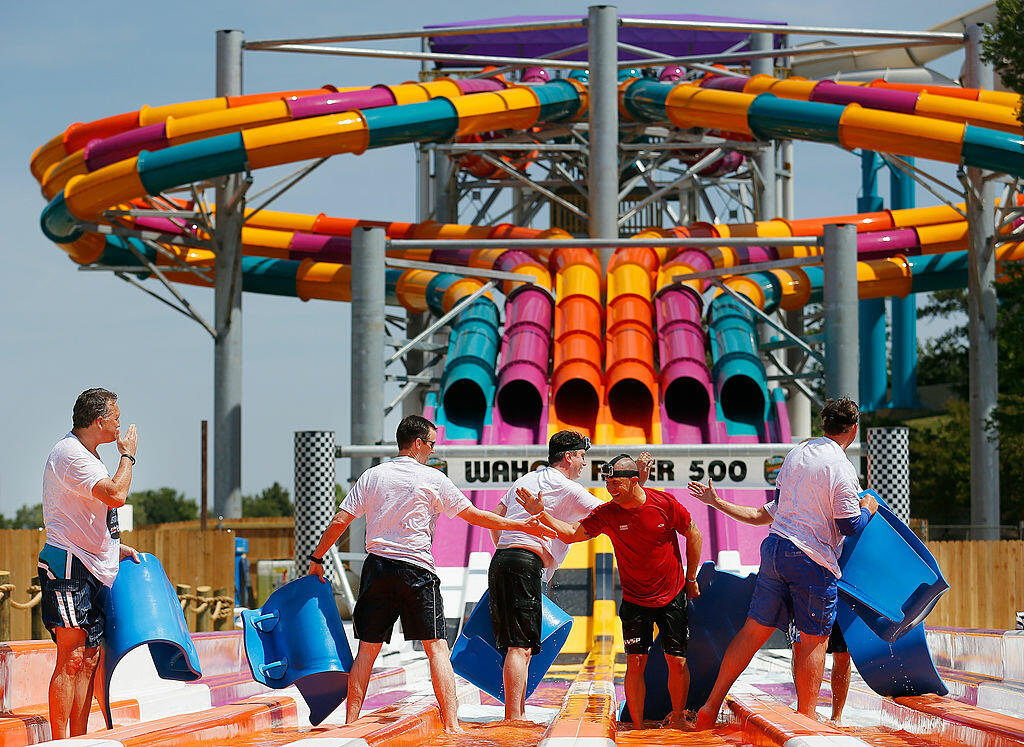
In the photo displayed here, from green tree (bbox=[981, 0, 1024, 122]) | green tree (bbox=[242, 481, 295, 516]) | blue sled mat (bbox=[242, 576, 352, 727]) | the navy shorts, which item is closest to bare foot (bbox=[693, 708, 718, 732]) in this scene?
the navy shorts

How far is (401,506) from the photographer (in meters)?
6.03

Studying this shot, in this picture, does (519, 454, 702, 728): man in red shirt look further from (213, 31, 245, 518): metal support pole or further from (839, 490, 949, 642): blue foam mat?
(213, 31, 245, 518): metal support pole

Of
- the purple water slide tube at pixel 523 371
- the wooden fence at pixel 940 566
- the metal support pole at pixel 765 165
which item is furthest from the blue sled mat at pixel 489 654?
the metal support pole at pixel 765 165

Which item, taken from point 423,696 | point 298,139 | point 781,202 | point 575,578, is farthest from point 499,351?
point 781,202

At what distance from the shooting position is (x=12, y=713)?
614cm

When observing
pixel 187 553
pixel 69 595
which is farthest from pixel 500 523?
pixel 187 553

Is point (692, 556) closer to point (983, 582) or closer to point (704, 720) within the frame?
point (704, 720)

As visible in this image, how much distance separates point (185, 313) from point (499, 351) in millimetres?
6121

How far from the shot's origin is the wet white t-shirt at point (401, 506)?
602 centimetres

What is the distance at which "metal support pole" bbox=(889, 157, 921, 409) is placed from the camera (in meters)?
34.2

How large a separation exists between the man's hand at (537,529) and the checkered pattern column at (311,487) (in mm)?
5698

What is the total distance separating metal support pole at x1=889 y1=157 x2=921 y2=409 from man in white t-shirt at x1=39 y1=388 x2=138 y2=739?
102 ft

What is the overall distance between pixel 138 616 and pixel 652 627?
2414mm

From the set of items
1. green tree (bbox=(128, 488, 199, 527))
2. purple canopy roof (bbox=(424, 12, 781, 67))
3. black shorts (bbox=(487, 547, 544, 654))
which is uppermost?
purple canopy roof (bbox=(424, 12, 781, 67))
